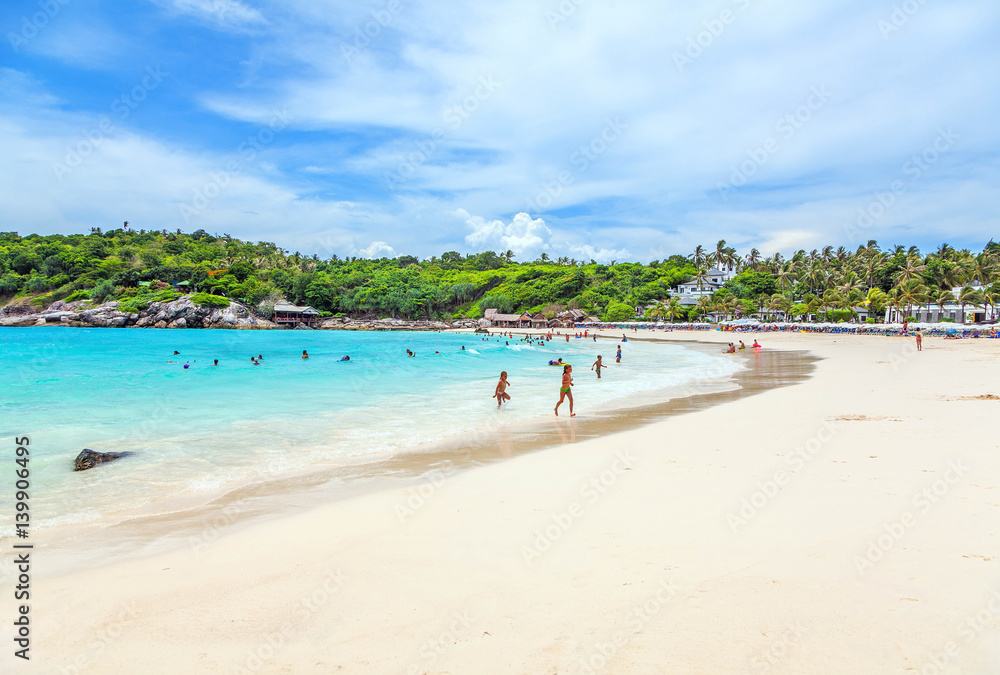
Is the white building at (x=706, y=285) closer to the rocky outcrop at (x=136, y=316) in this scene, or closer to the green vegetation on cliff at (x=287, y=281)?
the green vegetation on cliff at (x=287, y=281)

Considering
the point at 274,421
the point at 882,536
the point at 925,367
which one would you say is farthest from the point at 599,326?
the point at 882,536

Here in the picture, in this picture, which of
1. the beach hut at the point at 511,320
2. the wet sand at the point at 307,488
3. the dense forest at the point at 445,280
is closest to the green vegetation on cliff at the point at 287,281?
→ the dense forest at the point at 445,280

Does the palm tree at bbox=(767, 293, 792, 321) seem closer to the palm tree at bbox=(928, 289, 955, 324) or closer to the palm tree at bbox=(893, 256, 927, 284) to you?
the palm tree at bbox=(893, 256, 927, 284)

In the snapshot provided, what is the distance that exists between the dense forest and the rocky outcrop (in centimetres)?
258

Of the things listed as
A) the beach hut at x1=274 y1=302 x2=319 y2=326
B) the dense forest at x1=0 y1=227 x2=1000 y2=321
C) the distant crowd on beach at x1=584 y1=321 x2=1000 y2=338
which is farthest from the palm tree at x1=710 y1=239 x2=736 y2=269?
the beach hut at x1=274 y1=302 x2=319 y2=326

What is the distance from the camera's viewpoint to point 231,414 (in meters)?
14.1

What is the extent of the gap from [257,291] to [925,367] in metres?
106

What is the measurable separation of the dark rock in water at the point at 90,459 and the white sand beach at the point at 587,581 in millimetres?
4204

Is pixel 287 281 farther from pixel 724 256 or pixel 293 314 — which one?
A: pixel 724 256

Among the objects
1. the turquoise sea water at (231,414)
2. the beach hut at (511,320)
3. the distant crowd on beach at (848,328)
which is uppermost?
the beach hut at (511,320)

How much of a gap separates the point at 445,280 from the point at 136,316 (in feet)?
215

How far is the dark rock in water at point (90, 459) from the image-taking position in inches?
335

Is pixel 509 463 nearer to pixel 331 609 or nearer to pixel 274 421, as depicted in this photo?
pixel 331 609

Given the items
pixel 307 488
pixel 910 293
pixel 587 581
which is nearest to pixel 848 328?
pixel 910 293
